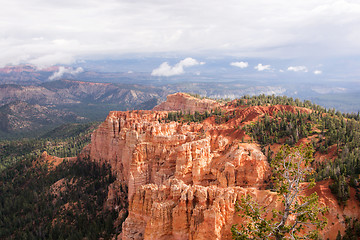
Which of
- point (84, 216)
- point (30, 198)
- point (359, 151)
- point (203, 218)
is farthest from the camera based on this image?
point (30, 198)

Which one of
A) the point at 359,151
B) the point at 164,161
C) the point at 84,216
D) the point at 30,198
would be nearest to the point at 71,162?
the point at 30,198

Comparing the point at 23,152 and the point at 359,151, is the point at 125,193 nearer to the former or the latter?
the point at 359,151

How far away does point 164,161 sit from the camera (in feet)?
209

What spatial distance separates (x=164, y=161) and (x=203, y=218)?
2821 cm

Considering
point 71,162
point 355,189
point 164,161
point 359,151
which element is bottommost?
point 71,162

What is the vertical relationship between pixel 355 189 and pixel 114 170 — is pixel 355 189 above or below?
above

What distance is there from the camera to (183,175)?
55.3 metres

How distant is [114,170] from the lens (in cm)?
8369

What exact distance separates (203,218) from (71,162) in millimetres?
79908

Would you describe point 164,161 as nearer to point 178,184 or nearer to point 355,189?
point 178,184

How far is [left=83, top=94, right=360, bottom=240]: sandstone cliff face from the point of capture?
3647cm

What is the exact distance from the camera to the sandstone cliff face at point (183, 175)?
36469mm

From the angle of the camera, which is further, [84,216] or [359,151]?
[84,216]

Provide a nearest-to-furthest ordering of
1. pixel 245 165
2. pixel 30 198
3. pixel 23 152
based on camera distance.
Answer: pixel 245 165 → pixel 30 198 → pixel 23 152
